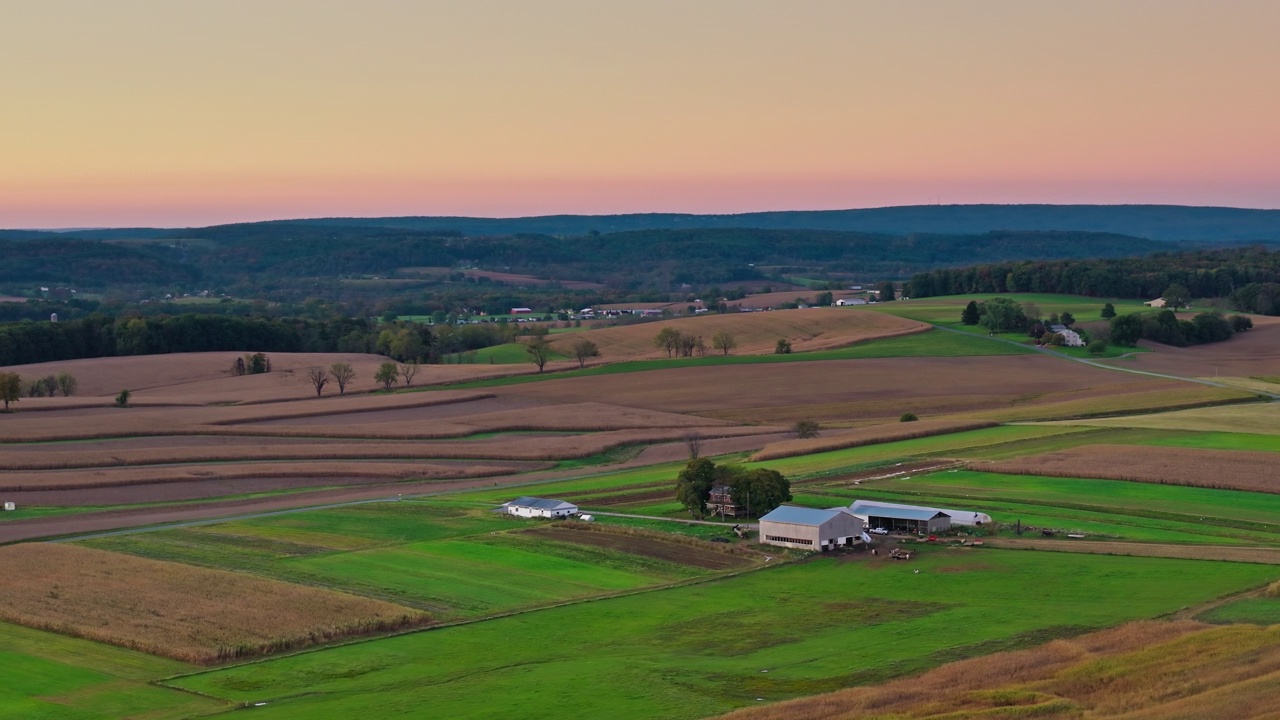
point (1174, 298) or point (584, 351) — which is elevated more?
point (1174, 298)

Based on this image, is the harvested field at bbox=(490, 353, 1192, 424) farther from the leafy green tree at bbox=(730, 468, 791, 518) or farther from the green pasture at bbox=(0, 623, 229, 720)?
the green pasture at bbox=(0, 623, 229, 720)

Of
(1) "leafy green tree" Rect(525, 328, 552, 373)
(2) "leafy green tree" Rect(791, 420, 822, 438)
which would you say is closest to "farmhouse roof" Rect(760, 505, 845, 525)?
(2) "leafy green tree" Rect(791, 420, 822, 438)

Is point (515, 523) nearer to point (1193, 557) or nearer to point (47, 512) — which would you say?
point (47, 512)

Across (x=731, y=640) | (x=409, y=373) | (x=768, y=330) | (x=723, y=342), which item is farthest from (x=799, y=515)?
(x=768, y=330)

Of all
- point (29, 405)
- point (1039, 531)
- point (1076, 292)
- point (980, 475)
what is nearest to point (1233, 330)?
point (1076, 292)

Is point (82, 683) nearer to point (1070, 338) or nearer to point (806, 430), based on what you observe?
point (806, 430)

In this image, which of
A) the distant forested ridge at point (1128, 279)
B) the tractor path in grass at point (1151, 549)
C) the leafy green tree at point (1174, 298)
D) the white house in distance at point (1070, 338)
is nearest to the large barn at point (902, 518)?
the tractor path in grass at point (1151, 549)

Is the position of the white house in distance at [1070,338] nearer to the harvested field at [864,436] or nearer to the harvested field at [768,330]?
the harvested field at [768,330]
